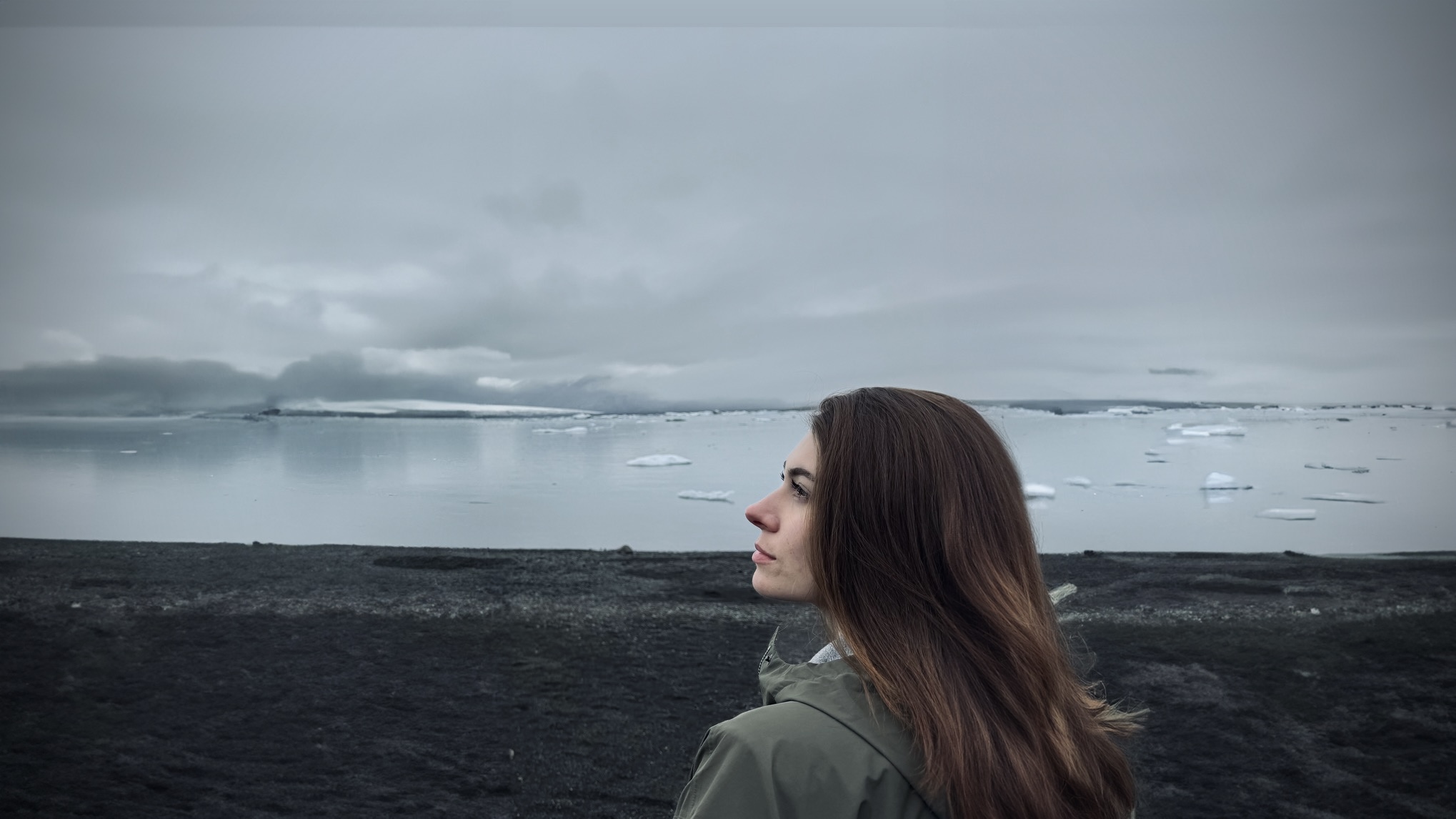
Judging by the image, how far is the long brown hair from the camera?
0.79 metres

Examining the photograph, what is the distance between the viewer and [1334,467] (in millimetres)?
10781

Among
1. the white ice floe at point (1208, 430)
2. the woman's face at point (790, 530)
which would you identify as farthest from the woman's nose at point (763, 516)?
the white ice floe at point (1208, 430)

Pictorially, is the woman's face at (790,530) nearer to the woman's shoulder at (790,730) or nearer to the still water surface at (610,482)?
the woman's shoulder at (790,730)

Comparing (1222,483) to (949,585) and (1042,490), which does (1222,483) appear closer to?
(1042,490)

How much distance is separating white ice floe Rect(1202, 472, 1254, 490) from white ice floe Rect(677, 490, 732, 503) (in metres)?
6.01

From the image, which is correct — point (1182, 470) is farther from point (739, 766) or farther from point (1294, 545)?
point (739, 766)

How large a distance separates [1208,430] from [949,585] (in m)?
13.0

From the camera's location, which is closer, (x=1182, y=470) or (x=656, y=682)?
(x=656, y=682)

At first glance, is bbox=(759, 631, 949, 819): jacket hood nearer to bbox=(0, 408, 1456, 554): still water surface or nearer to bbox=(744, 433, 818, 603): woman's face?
bbox=(744, 433, 818, 603): woman's face

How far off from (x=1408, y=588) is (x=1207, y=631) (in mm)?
2205

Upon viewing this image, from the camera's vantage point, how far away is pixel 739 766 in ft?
2.28

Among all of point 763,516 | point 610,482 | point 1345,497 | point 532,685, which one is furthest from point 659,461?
point 763,516

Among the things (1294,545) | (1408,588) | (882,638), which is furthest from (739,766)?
(1294,545)

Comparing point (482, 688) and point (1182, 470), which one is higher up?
point (1182, 470)
